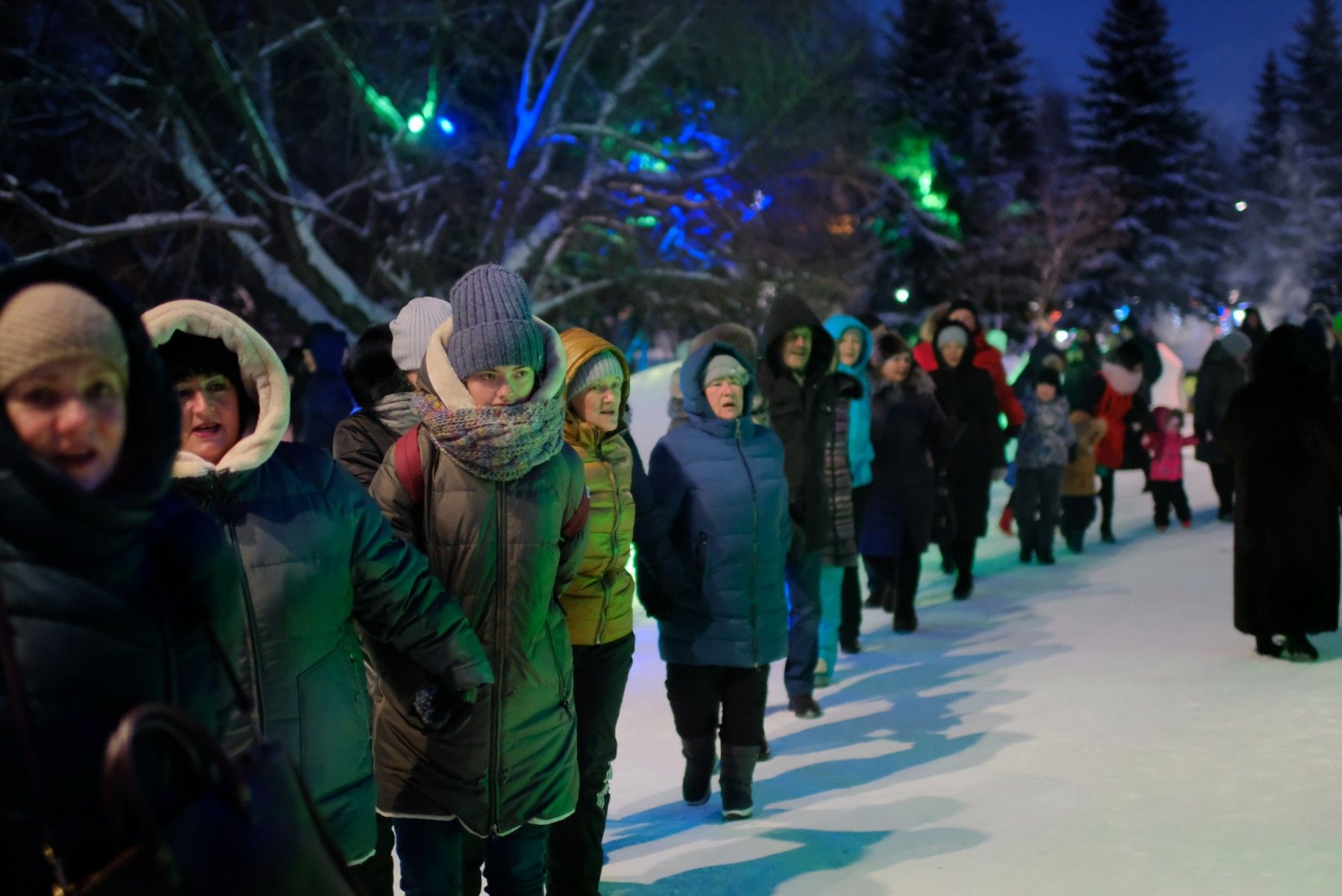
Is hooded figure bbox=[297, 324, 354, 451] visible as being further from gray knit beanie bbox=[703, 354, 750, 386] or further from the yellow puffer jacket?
the yellow puffer jacket

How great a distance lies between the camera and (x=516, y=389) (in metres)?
3.66

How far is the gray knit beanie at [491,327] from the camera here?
3605 mm

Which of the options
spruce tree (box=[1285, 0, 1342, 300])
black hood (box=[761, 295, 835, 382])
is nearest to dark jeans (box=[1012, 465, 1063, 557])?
black hood (box=[761, 295, 835, 382])

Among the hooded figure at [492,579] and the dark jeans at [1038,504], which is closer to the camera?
the hooded figure at [492,579]

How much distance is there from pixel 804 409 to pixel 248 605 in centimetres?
478

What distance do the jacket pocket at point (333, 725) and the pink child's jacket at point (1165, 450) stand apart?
1140cm

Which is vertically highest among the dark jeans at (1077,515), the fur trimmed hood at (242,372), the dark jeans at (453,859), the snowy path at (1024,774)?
the fur trimmed hood at (242,372)

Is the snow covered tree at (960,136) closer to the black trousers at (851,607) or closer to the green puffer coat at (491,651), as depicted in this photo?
the black trousers at (851,607)

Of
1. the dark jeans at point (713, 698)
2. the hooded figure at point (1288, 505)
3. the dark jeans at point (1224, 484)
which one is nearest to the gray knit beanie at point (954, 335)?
the hooded figure at point (1288, 505)

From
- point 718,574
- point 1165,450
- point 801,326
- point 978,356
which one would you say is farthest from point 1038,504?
point 718,574

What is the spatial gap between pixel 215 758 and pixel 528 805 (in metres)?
1.85

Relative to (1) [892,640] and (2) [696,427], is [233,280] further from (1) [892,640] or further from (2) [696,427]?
(2) [696,427]

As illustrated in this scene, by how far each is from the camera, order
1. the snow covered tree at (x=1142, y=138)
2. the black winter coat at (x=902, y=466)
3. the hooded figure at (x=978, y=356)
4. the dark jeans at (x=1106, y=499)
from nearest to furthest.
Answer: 1. the black winter coat at (x=902, y=466)
2. the hooded figure at (x=978, y=356)
3. the dark jeans at (x=1106, y=499)
4. the snow covered tree at (x=1142, y=138)

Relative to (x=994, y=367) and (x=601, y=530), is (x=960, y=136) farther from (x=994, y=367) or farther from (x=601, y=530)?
(x=601, y=530)
